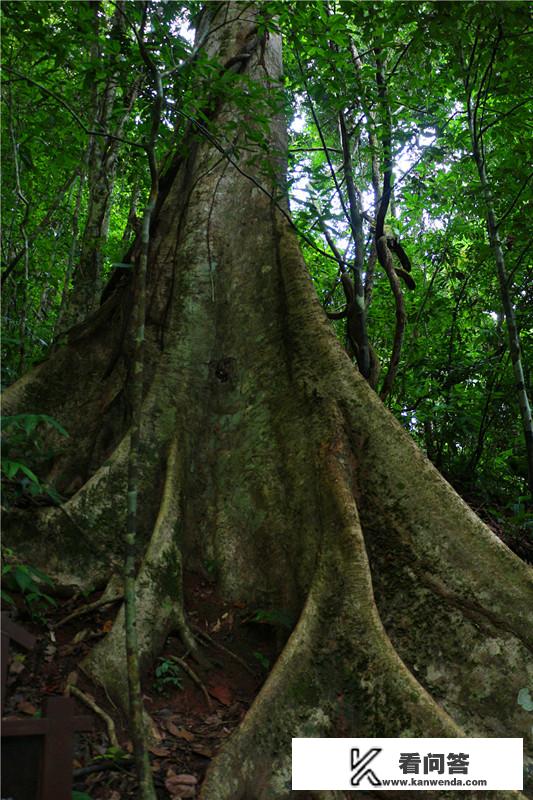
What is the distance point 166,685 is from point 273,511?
125 cm

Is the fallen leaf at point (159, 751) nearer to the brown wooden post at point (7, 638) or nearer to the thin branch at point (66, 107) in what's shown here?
the brown wooden post at point (7, 638)

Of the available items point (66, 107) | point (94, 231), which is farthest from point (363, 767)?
point (94, 231)

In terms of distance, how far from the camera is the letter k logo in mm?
3078

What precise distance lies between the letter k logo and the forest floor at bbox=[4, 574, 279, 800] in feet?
2.25

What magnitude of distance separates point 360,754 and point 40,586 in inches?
81.4

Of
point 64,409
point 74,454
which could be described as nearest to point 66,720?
point 74,454

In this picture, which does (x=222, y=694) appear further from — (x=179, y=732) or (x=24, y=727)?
(x=24, y=727)

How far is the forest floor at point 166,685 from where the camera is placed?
297 cm

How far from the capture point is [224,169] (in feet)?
18.9

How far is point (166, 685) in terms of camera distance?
359 centimetres

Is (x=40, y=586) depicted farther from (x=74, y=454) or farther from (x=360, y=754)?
(x=360, y=754)

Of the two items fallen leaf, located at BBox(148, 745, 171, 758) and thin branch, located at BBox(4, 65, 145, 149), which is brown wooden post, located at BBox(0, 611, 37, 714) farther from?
thin branch, located at BBox(4, 65, 145, 149)

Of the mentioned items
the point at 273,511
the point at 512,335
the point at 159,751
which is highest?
the point at 512,335

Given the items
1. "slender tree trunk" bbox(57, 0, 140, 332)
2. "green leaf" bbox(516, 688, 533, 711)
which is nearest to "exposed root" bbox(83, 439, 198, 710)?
"green leaf" bbox(516, 688, 533, 711)
